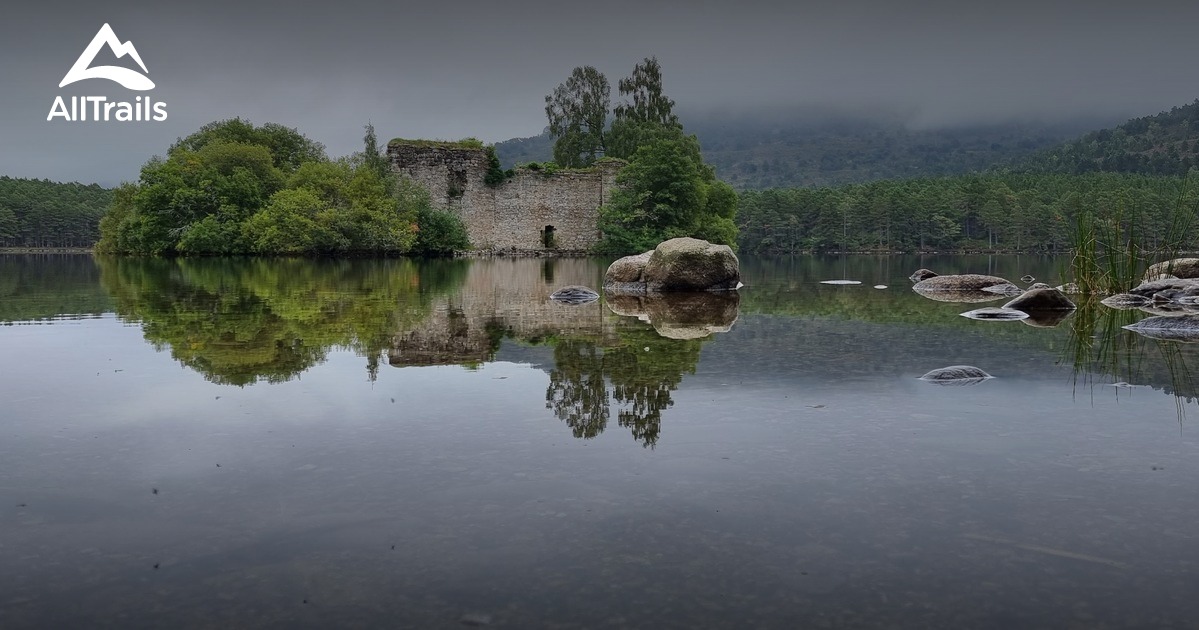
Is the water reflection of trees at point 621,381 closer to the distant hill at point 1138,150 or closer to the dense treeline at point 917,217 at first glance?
the dense treeline at point 917,217

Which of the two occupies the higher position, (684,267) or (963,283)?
(684,267)

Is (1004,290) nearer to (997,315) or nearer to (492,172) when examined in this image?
(997,315)

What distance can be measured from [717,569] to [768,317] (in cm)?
977

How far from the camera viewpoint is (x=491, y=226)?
47469 millimetres

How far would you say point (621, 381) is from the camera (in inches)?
274

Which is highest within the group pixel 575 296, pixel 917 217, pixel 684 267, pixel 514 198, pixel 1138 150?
pixel 1138 150

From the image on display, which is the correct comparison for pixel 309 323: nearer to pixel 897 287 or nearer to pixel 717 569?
pixel 717 569

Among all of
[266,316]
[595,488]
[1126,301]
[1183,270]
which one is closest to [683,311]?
[266,316]

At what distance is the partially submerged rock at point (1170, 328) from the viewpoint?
9.72 metres

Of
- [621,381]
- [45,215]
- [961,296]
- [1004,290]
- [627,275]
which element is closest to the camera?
[621,381]

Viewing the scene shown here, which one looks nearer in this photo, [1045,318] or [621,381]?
[621,381]

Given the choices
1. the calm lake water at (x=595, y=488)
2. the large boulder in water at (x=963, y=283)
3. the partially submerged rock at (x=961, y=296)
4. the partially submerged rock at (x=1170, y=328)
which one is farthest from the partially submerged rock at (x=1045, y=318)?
the large boulder in water at (x=963, y=283)

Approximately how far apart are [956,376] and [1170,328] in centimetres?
496

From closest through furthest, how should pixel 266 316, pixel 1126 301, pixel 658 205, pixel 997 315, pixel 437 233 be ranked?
pixel 266 316
pixel 997 315
pixel 1126 301
pixel 658 205
pixel 437 233
